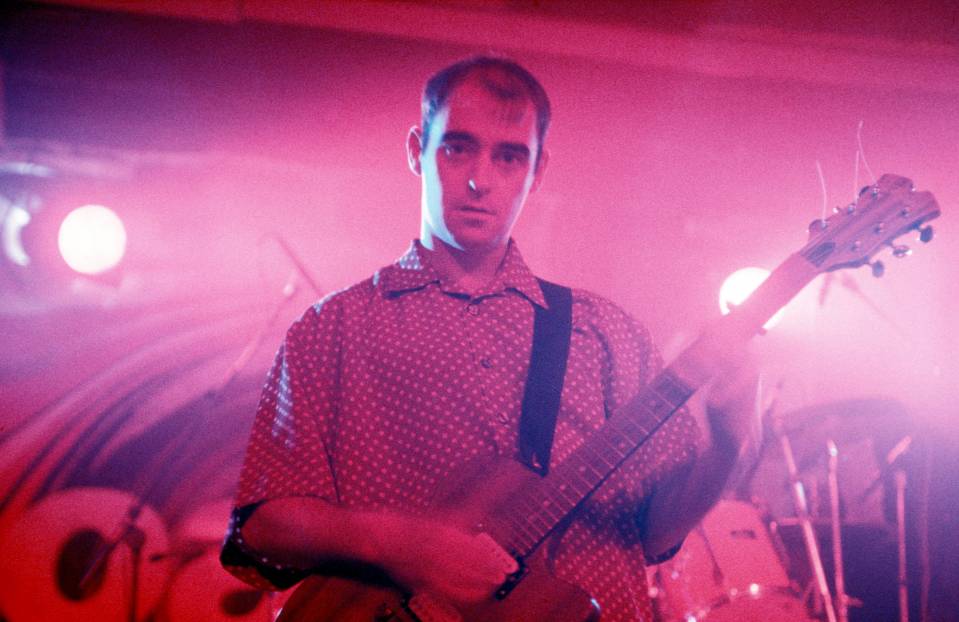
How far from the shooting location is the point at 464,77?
183cm

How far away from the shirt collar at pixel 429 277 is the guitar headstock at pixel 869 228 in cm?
69

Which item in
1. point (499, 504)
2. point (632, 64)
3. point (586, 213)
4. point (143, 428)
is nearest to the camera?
point (499, 504)

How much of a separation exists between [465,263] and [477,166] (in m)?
0.28

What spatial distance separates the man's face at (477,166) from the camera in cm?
172

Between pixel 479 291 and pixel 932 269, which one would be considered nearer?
pixel 479 291

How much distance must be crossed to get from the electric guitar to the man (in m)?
0.04

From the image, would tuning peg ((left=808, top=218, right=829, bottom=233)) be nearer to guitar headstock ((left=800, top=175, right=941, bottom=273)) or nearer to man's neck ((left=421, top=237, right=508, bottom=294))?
guitar headstock ((left=800, top=175, right=941, bottom=273))

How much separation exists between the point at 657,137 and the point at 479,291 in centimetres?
265

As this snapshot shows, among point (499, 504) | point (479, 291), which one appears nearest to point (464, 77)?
point (479, 291)

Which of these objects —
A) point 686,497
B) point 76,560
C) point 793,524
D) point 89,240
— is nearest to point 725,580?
point 793,524

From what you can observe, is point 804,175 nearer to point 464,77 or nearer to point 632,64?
point 632,64

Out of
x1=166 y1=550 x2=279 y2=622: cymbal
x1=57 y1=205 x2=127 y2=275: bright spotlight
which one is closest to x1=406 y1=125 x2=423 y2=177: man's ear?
x1=57 y1=205 x2=127 y2=275: bright spotlight

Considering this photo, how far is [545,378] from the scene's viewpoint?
1598 millimetres

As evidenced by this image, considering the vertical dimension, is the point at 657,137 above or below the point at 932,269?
above
